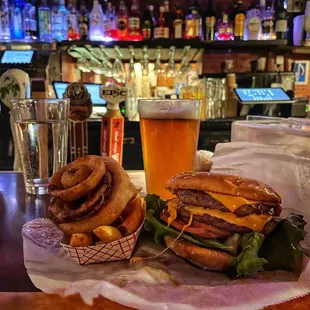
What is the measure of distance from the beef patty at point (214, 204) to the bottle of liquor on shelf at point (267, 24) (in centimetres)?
289

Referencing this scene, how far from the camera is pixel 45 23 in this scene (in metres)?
3.08

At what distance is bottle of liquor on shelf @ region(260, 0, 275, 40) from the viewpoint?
123 inches

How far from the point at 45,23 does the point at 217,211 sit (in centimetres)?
294

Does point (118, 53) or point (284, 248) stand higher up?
point (118, 53)

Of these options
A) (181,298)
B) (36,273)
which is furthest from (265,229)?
(36,273)

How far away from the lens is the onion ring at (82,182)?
0.52m

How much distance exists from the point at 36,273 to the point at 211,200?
24cm

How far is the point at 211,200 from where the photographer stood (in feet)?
1.73

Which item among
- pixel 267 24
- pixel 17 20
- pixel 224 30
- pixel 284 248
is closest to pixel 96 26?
pixel 17 20

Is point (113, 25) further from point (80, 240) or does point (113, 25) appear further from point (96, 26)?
point (80, 240)

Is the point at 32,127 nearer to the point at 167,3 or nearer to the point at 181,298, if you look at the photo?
the point at 181,298

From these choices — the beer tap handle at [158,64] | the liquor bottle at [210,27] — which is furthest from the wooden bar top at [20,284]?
the liquor bottle at [210,27]

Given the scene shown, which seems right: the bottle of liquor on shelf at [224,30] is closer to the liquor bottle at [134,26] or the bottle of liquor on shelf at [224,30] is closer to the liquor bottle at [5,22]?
the liquor bottle at [134,26]

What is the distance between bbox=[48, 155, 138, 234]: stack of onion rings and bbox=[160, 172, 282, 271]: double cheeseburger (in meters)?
0.08
